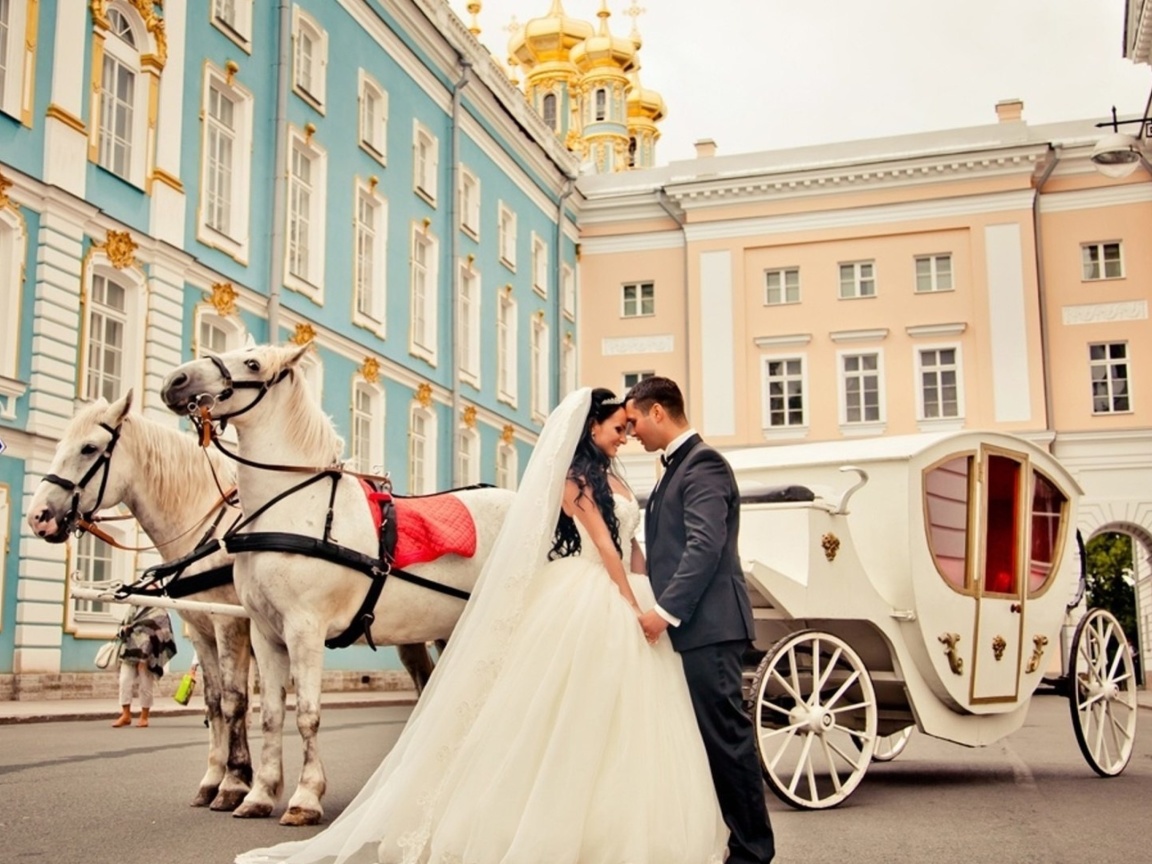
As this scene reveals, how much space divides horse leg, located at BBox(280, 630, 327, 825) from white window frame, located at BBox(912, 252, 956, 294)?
34219 mm

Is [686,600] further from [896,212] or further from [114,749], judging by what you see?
[896,212]

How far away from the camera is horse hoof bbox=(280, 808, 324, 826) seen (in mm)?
6629

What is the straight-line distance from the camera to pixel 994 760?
38.6ft

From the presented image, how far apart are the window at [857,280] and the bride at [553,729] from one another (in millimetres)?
34749

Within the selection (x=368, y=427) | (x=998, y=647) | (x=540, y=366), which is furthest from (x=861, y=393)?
(x=998, y=647)

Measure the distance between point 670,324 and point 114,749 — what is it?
30.7 m

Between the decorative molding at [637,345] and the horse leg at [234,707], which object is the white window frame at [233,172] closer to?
the horse leg at [234,707]

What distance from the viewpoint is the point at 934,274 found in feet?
128

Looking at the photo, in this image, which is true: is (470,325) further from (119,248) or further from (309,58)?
(119,248)

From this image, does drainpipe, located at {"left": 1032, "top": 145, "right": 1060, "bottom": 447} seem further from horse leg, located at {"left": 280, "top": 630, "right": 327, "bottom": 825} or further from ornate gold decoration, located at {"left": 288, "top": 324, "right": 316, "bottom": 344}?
horse leg, located at {"left": 280, "top": 630, "right": 327, "bottom": 825}

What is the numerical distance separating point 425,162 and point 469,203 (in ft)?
8.19

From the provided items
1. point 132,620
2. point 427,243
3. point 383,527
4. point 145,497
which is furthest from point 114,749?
point 427,243

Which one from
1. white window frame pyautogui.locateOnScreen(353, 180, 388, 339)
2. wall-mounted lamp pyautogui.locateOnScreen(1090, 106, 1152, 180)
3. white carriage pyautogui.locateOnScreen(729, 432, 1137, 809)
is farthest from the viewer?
white window frame pyautogui.locateOnScreen(353, 180, 388, 339)

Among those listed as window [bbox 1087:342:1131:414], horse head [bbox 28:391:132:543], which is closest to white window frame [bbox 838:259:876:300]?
window [bbox 1087:342:1131:414]
